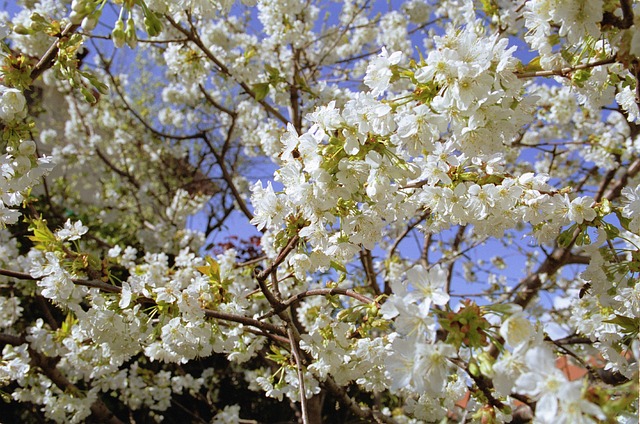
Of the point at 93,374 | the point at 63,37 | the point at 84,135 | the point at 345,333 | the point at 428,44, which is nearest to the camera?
the point at 63,37

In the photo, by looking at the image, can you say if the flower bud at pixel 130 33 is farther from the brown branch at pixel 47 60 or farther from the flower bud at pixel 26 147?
the flower bud at pixel 26 147

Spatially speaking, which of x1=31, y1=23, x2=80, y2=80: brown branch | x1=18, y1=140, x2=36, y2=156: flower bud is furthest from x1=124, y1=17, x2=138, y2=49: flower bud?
x1=18, y1=140, x2=36, y2=156: flower bud

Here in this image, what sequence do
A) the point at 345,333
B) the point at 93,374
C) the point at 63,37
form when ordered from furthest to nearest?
the point at 93,374
the point at 345,333
the point at 63,37

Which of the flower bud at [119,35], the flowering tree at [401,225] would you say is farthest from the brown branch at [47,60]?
the flower bud at [119,35]

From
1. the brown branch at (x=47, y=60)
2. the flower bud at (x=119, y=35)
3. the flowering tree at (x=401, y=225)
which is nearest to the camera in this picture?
the flowering tree at (x=401, y=225)

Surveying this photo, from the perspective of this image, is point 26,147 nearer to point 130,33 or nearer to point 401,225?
point 130,33

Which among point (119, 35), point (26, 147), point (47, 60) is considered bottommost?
point (26, 147)

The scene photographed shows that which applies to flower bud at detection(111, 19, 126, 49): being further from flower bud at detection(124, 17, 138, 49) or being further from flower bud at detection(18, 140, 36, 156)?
flower bud at detection(18, 140, 36, 156)

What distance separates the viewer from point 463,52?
1.17 meters

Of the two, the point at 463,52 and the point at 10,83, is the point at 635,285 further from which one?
the point at 10,83

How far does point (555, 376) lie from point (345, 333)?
1002 mm

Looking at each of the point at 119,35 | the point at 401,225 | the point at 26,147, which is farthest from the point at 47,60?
the point at 401,225

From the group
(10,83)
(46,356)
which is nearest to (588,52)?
(10,83)

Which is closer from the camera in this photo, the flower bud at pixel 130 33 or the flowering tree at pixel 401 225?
the flowering tree at pixel 401 225
